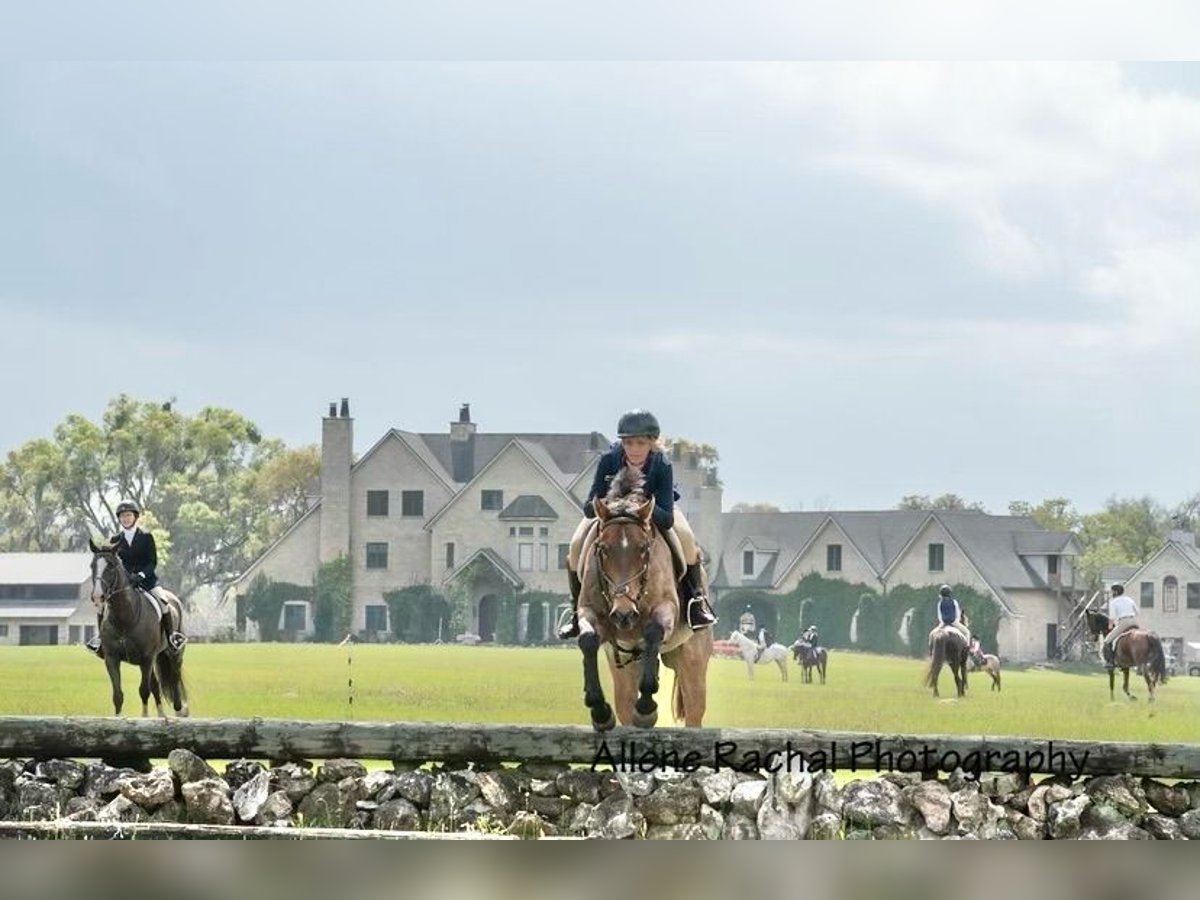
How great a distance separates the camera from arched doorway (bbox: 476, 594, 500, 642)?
3059 centimetres

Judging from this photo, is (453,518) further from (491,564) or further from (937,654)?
(937,654)

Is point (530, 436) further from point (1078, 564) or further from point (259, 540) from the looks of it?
point (1078, 564)

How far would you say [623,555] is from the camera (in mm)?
9211

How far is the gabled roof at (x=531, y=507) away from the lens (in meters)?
31.9

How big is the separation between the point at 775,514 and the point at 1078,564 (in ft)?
21.5

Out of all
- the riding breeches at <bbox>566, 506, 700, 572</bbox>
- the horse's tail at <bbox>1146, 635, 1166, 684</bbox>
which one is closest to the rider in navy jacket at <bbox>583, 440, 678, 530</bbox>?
the riding breeches at <bbox>566, 506, 700, 572</bbox>

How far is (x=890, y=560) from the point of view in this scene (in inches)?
1323

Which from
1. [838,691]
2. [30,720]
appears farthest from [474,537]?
[30,720]

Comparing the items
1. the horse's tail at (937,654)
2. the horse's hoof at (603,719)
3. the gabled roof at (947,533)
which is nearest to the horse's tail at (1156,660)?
the horse's tail at (937,654)

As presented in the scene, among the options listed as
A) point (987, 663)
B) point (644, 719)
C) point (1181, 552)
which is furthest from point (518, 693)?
point (644, 719)

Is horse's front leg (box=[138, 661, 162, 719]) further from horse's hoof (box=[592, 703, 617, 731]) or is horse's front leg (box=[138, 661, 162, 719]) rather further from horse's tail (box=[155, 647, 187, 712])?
horse's hoof (box=[592, 703, 617, 731])

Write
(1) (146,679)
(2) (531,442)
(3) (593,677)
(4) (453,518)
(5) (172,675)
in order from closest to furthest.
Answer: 1. (3) (593,677)
2. (1) (146,679)
3. (5) (172,675)
4. (2) (531,442)
5. (4) (453,518)

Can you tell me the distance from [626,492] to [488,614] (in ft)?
70.2

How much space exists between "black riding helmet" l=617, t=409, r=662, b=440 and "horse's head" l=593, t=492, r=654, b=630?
47 centimetres
